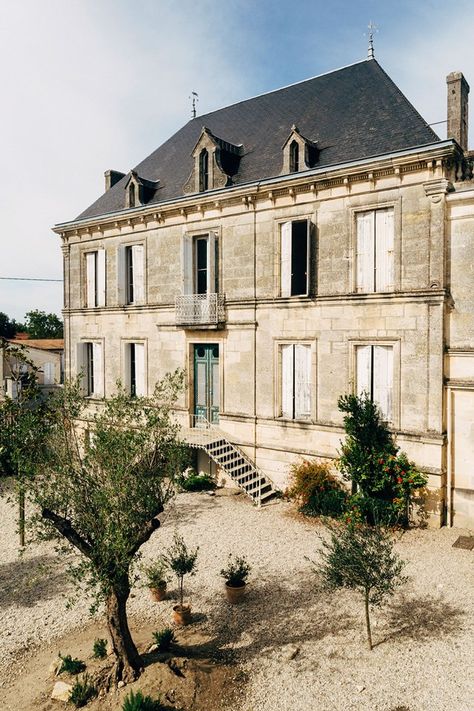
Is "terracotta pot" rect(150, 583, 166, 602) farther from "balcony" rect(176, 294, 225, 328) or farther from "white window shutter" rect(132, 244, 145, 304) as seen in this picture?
"white window shutter" rect(132, 244, 145, 304)

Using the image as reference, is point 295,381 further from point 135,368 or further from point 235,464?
point 135,368

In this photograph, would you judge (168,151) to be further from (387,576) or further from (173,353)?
(387,576)

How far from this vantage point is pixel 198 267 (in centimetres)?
2075

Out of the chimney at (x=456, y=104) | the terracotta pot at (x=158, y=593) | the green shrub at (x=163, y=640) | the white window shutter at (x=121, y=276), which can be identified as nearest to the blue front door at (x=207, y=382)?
the white window shutter at (x=121, y=276)

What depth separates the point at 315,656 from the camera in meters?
9.21

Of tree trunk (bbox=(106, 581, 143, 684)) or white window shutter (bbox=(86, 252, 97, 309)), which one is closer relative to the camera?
tree trunk (bbox=(106, 581, 143, 684))

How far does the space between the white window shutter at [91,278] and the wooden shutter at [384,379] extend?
43.8 feet

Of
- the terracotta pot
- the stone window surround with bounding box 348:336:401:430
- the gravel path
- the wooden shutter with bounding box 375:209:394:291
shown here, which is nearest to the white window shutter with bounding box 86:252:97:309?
the gravel path

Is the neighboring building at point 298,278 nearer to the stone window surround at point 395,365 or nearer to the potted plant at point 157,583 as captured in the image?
the stone window surround at point 395,365

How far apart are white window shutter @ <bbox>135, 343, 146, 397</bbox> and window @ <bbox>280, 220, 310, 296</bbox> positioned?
7270mm

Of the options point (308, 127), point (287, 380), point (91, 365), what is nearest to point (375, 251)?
point (287, 380)

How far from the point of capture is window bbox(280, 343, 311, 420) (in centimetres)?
1784

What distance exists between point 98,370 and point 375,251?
13327 millimetres

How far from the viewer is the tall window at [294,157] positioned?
17719 mm
